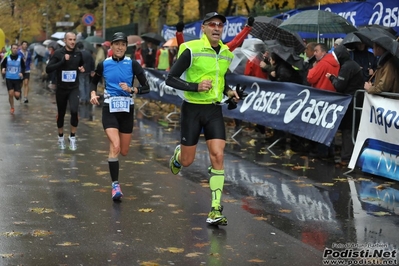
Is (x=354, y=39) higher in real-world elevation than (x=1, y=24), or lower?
higher

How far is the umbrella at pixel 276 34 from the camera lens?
1689cm

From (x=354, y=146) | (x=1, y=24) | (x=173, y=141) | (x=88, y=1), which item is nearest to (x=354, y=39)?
(x=354, y=146)

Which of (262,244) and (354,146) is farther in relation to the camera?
(354,146)

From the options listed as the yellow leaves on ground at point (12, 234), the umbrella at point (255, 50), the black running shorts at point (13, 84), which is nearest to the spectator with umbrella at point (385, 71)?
the umbrella at point (255, 50)

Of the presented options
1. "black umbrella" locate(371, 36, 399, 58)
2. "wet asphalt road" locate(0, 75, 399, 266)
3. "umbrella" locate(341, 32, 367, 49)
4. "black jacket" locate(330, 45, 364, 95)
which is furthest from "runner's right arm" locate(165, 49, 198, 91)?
"umbrella" locate(341, 32, 367, 49)

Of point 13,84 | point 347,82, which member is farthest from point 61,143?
point 13,84

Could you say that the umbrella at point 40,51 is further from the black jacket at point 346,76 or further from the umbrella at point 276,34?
the black jacket at point 346,76

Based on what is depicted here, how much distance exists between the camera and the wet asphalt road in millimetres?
7410

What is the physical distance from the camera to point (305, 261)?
7.15m

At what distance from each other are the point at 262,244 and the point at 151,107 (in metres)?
18.2

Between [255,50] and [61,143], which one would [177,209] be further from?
[255,50]

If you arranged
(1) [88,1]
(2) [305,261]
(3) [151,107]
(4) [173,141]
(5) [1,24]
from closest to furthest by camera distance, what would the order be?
(2) [305,261]
(4) [173,141]
(3) [151,107]
(1) [88,1]
(5) [1,24]

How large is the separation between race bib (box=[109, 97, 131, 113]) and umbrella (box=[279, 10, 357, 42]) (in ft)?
20.2

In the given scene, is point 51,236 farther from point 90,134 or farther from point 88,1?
point 88,1
